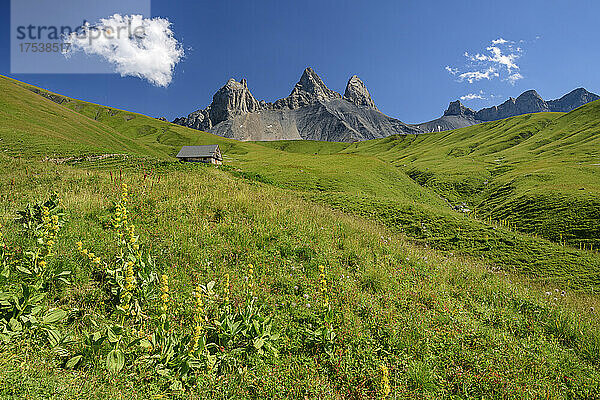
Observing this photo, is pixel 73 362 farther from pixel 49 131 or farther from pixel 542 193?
pixel 49 131

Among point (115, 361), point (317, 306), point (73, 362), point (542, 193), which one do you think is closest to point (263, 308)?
point (317, 306)

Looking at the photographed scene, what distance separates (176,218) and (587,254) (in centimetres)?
2079

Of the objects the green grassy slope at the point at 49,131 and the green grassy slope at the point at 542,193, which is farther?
the green grassy slope at the point at 49,131

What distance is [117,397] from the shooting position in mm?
3678

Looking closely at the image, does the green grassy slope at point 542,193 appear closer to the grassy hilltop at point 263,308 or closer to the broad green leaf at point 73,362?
the grassy hilltop at point 263,308

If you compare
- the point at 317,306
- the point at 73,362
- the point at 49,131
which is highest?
the point at 49,131

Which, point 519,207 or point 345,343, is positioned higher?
point 519,207

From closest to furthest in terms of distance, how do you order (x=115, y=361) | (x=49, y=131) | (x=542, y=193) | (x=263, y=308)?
1. (x=115, y=361)
2. (x=263, y=308)
3. (x=542, y=193)
4. (x=49, y=131)

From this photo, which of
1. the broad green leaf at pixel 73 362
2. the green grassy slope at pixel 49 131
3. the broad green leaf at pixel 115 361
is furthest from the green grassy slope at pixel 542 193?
the green grassy slope at pixel 49 131

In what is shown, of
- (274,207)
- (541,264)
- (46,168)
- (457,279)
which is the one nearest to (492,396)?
(457,279)

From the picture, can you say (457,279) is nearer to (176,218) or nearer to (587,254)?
(176,218)

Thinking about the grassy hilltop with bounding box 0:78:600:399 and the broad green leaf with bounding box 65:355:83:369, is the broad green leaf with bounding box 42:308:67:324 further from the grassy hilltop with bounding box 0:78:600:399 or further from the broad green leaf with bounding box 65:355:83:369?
the broad green leaf with bounding box 65:355:83:369

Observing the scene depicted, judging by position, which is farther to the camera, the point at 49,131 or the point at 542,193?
the point at 49,131

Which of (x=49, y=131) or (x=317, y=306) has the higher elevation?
(x=49, y=131)
